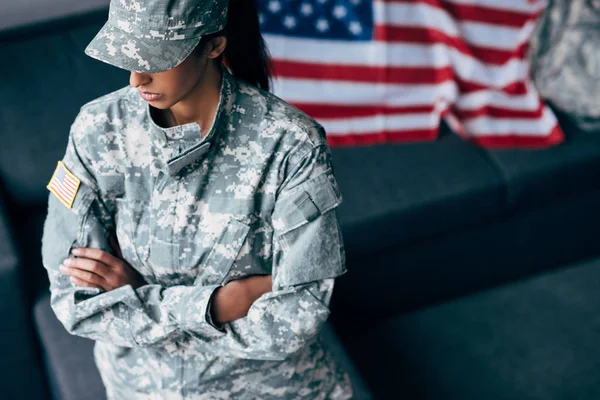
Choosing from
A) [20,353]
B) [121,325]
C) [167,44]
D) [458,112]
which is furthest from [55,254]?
[458,112]

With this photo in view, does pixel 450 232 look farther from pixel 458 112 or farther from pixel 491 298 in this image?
pixel 458 112

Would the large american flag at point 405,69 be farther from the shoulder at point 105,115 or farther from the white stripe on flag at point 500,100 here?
the shoulder at point 105,115

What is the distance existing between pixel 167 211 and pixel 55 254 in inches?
8.6

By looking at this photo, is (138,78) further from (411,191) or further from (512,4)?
(512,4)

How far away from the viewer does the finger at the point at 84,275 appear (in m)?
1.23

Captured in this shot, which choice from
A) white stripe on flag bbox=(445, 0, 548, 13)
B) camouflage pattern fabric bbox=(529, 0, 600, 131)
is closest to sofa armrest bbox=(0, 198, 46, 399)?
white stripe on flag bbox=(445, 0, 548, 13)

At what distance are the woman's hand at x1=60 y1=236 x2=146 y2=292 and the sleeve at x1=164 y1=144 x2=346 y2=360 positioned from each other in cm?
13

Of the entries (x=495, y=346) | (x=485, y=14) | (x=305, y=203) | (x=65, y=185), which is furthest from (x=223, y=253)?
(x=485, y=14)

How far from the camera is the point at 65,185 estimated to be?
1.22 metres

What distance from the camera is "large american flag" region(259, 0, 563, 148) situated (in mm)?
2328

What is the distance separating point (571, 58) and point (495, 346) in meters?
0.98

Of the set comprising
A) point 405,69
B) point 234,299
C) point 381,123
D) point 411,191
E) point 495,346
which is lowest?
point 495,346

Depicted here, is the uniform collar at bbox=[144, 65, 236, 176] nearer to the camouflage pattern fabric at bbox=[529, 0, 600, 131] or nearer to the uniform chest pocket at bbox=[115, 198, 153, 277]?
the uniform chest pocket at bbox=[115, 198, 153, 277]

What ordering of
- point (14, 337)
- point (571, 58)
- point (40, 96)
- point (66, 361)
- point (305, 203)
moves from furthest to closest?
point (571, 58) < point (40, 96) < point (14, 337) < point (66, 361) < point (305, 203)
